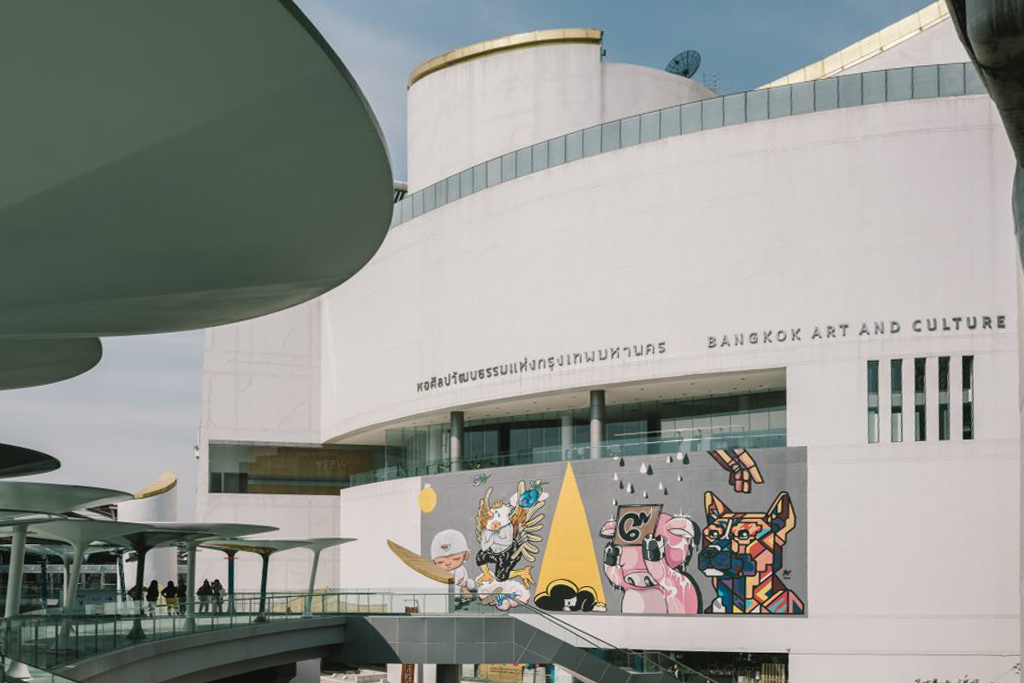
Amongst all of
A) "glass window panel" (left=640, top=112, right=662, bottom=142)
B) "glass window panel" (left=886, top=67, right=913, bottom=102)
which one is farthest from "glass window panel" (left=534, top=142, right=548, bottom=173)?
"glass window panel" (left=886, top=67, right=913, bottom=102)

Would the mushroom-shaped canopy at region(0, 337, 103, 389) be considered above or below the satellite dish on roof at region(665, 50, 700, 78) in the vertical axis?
below

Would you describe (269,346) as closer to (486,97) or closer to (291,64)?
(486,97)

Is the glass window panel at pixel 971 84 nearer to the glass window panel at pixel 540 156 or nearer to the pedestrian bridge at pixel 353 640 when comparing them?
the glass window panel at pixel 540 156

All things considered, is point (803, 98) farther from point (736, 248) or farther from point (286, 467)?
point (286, 467)

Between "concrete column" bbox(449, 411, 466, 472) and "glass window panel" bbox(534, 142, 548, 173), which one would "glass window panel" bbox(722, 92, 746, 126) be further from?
"concrete column" bbox(449, 411, 466, 472)

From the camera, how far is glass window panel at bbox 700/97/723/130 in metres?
46.1

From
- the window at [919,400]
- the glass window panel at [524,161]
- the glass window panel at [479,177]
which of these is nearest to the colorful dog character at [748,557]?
the window at [919,400]

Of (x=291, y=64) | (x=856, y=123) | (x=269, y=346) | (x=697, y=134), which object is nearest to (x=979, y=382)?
(x=856, y=123)

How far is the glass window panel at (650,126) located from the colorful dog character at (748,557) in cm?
1393

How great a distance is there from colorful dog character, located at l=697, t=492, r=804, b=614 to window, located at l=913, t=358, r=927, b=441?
4885 millimetres

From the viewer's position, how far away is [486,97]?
5975 centimetres

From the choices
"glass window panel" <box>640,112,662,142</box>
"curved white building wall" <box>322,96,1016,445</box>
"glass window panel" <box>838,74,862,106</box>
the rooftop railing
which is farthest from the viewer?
"glass window panel" <box>640,112,662,142</box>

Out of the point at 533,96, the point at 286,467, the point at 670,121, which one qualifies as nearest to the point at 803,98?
the point at 670,121

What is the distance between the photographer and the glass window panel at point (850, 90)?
43750mm
